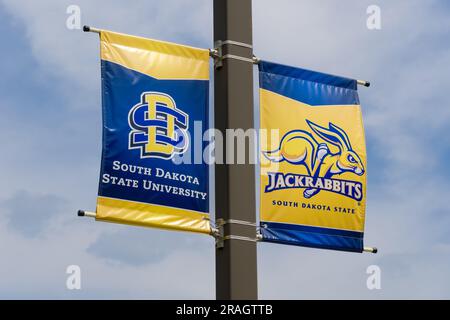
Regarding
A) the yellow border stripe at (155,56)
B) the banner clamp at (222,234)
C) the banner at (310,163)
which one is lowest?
the banner clamp at (222,234)

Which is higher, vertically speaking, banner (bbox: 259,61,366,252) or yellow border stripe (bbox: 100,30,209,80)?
yellow border stripe (bbox: 100,30,209,80)

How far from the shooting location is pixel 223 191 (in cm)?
1073

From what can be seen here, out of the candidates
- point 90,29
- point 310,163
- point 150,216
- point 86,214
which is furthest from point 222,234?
point 90,29

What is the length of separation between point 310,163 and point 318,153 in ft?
0.55

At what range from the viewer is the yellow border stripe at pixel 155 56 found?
10781 mm

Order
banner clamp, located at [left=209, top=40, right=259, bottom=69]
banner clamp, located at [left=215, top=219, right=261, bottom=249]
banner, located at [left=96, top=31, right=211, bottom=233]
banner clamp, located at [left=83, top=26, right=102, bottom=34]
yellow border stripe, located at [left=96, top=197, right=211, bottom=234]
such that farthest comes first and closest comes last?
1. banner clamp, located at [left=209, top=40, right=259, bottom=69]
2. banner clamp, located at [left=83, top=26, right=102, bottom=34]
3. banner clamp, located at [left=215, top=219, right=261, bottom=249]
4. banner, located at [left=96, top=31, right=211, bottom=233]
5. yellow border stripe, located at [left=96, top=197, right=211, bottom=234]

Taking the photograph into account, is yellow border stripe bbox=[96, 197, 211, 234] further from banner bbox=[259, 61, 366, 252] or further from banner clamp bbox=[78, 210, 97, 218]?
banner bbox=[259, 61, 366, 252]

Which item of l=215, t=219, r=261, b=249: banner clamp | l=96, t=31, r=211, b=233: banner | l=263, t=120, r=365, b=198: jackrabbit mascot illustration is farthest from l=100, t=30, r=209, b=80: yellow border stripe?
l=215, t=219, r=261, b=249: banner clamp

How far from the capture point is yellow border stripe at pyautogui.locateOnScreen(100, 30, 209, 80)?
424 inches

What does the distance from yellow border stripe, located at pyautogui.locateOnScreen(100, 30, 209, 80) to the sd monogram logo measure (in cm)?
28

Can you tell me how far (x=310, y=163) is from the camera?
11.5 metres

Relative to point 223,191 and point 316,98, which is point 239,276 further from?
point 316,98

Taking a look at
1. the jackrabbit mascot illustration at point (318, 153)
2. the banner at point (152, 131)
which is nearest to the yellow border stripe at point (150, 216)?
the banner at point (152, 131)

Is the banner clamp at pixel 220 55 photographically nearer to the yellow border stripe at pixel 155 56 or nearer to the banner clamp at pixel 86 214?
the yellow border stripe at pixel 155 56
